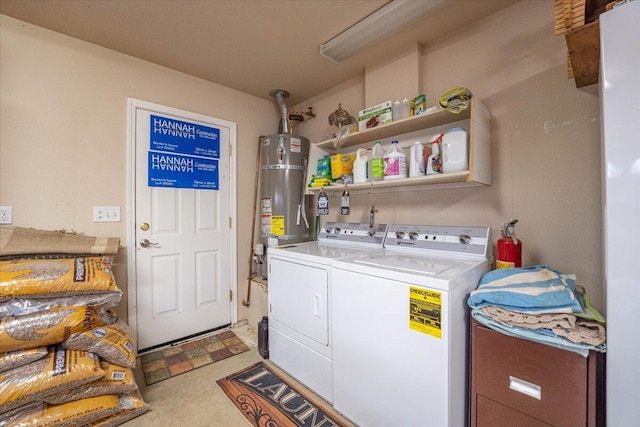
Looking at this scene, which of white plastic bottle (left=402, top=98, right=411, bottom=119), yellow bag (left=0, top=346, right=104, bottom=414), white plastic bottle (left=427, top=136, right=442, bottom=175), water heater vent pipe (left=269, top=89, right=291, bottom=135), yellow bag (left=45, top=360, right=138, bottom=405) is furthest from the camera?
water heater vent pipe (left=269, top=89, right=291, bottom=135)

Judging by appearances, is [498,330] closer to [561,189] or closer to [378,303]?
[378,303]

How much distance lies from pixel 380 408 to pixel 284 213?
64.7 inches

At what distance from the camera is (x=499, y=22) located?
5.32 feet

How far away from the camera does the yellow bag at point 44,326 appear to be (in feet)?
4.30

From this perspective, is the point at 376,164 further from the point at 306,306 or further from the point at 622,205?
the point at 622,205

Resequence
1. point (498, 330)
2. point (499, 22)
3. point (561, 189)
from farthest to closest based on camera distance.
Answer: point (499, 22), point (561, 189), point (498, 330)

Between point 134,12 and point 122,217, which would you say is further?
point 122,217

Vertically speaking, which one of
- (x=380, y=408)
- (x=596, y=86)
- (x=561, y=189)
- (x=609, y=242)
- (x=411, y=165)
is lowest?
(x=380, y=408)

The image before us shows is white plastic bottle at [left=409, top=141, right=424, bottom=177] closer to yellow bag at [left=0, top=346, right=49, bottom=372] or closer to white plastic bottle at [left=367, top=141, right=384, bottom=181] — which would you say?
white plastic bottle at [left=367, top=141, right=384, bottom=181]

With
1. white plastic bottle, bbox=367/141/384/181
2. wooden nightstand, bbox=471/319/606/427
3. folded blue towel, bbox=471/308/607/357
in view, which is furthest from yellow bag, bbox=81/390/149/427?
white plastic bottle, bbox=367/141/384/181

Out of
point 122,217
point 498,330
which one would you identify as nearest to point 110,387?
point 122,217

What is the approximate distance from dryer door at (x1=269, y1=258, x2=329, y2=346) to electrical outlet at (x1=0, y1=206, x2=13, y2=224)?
1624 mm

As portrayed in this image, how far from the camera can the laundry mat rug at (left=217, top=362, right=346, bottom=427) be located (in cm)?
150

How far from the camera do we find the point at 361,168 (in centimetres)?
198
